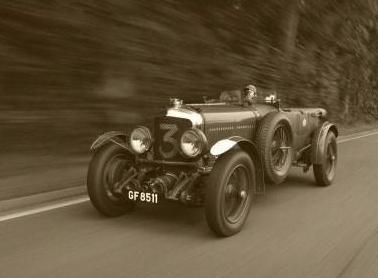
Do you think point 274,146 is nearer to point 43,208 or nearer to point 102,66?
point 43,208

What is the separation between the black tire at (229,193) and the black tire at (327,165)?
206 centimetres

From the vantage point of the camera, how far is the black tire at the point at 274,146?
5.82 meters

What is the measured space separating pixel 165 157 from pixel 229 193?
758 mm

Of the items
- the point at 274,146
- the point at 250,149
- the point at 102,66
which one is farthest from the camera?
the point at 102,66

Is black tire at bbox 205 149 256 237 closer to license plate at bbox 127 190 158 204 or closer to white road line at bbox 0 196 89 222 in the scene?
license plate at bbox 127 190 158 204

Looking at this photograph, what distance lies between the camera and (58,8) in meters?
8.45

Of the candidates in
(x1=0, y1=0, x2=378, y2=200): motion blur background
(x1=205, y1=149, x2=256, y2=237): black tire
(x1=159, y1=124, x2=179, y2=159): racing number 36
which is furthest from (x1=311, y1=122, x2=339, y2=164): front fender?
(x1=0, y1=0, x2=378, y2=200): motion blur background

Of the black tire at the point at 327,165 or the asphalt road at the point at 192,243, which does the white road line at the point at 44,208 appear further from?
the black tire at the point at 327,165

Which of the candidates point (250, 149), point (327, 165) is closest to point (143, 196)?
point (250, 149)

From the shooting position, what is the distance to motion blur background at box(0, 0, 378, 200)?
7828 millimetres

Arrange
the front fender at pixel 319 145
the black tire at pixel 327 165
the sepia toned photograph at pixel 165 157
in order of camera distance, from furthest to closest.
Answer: the black tire at pixel 327 165 < the front fender at pixel 319 145 < the sepia toned photograph at pixel 165 157

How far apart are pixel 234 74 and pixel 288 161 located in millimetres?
5359

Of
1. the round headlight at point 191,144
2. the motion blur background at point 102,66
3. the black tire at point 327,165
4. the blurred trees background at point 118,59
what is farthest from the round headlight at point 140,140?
the black tire at point 327,165

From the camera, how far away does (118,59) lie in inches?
366
